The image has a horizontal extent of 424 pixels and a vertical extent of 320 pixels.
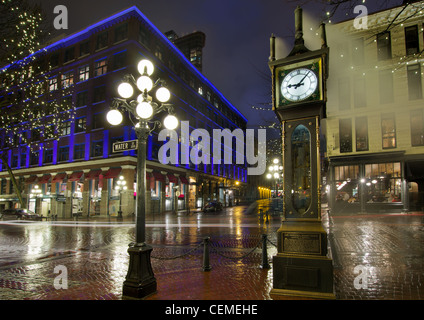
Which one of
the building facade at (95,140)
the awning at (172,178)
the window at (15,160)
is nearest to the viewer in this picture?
the building facade at (95,140)

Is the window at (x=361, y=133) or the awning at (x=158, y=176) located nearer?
the window at (x=361, y=133)

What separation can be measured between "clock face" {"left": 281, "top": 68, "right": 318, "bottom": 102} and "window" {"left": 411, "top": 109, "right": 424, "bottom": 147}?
2145 centimetres

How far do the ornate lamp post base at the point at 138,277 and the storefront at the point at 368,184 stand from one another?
2191 centimetres

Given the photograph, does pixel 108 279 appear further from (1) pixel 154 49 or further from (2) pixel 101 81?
(1) pixel 154 49

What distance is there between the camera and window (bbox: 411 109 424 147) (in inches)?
862

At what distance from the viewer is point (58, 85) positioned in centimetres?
3809

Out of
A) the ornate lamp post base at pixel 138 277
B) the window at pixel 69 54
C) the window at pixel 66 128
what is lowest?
the ornate lamp post base at pixel 138 277

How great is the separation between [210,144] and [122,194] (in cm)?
2720

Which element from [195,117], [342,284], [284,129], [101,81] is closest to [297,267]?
[342,284]

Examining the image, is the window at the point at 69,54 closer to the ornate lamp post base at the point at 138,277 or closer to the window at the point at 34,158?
the window at the point at 34,158

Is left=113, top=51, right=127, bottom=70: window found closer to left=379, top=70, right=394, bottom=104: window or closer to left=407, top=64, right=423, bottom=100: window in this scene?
left=379, top=70, right=394, bottom=104: window

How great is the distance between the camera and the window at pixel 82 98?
35688 millimetres

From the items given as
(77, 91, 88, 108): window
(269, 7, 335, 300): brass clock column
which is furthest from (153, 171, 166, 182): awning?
(269, 7, 335, 300): brass clock column

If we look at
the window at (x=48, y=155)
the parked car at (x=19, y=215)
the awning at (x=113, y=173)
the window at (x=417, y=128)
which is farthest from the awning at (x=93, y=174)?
the window at (x=417, y=128)
